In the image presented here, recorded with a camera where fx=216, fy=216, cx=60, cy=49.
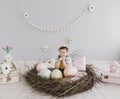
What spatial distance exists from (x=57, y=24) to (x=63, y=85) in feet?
1.54

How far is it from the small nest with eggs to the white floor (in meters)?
0.02

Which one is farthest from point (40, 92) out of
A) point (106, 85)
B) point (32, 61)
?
point (32, 61)

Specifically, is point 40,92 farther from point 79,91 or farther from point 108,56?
point 108,56

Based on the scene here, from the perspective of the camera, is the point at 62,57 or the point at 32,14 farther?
the point at 32,14

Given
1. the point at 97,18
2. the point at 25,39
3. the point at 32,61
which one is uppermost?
the point at 97,18

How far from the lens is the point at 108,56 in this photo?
4.12ft

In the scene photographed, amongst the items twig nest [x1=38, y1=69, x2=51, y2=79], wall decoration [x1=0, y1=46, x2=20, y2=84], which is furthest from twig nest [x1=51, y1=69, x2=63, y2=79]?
wall decoration [x1=0, y1=46, x2=20, y2=84]

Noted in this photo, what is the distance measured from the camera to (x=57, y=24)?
3.95 ft

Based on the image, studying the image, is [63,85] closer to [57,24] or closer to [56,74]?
[56,74]

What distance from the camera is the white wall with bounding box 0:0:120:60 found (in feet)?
3.87

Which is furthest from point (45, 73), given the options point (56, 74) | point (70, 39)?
point (70, 39)

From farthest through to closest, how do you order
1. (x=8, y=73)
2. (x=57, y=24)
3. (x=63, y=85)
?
(x=57, y=24) → (x=8, y=73) → (x=63, y=85)

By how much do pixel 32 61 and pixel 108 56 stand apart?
44cm

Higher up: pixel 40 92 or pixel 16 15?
→ pixel 16 15
